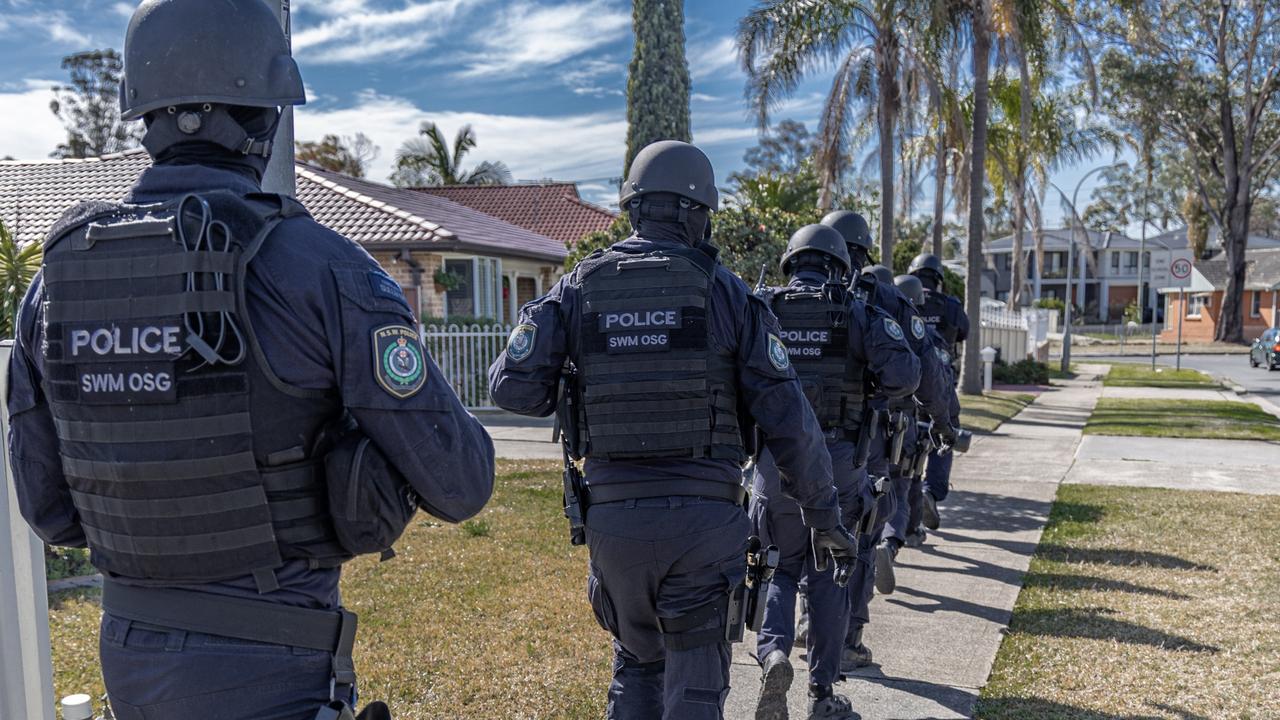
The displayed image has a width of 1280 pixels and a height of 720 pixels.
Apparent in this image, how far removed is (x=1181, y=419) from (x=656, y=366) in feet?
50.6

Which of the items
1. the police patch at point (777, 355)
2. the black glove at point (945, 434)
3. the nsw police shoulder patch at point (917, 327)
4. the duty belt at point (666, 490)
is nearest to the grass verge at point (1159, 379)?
the black glove at point (945, 434)

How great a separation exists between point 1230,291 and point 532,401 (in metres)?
47.8

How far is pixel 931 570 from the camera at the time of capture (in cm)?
696

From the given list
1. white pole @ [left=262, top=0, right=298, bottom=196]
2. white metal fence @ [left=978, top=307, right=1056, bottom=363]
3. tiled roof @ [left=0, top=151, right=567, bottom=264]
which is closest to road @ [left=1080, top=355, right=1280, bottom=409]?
white metal fence @ [left=978, top=307, right=1056, bottom=363]

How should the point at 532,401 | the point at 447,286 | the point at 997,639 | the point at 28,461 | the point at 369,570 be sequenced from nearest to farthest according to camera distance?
the point at 28,461
the point at 532,401
the point at 997,639
the point at 369,570
the point at 447,286

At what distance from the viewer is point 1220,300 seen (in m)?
56.7

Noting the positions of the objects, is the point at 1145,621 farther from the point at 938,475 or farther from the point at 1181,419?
the point at 1181,419

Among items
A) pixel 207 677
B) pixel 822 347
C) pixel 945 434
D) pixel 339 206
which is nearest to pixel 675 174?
pixel 822 347

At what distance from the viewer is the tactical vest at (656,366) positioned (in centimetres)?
313

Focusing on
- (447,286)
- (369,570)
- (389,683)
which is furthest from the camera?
(447,286)

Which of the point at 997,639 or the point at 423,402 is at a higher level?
the point at 423,402

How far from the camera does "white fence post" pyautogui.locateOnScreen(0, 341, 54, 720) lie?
2781mm

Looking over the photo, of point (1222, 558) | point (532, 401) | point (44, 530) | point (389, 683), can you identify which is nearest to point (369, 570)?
point (389, 683)

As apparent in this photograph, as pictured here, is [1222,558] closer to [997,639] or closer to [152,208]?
[997,639]
